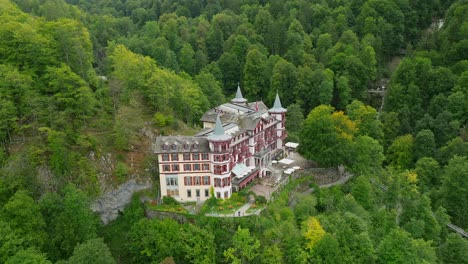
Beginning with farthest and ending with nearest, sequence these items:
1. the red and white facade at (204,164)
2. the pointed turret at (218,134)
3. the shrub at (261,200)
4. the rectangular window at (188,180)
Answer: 1. the rectangular window at (188,180)
2. the red and white facade at (204,164)
3. the pointed turret at (218,134)
4. the shrub at (261,200)

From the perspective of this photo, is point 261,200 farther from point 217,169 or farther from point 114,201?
point 114,201

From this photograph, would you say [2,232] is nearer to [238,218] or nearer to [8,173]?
[8,173]

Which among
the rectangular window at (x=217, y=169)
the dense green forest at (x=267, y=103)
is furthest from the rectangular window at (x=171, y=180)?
the rectangular window at (x=217, y=169)

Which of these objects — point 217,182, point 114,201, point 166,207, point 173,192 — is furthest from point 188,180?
point 114,201

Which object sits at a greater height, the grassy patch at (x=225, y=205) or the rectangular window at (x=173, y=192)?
the rectangular window at (x=173, y=192)

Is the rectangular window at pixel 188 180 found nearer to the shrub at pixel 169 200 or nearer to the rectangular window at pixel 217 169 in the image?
the shrub at pixel 169 200

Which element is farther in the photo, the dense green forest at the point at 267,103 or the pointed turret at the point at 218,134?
the pointed turret at the point at 218,134
